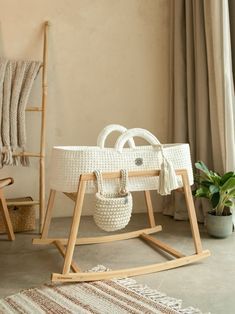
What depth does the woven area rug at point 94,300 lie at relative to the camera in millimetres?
1408

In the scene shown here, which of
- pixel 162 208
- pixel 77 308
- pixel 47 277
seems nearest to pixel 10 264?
pixel 47 277

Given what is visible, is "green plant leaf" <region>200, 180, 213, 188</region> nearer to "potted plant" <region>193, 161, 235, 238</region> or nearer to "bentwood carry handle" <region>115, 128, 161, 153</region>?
"potted plant" <region>193, 161, 235, 238</region>

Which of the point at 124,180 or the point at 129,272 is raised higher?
the point at 124,180

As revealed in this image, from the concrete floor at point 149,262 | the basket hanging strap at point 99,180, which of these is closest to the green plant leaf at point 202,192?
the concrete floor at point 149,262

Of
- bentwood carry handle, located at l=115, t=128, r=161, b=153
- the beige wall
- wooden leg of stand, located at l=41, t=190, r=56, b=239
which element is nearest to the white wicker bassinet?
bentwood carry handle, located at l=115, t=128, r=161, b=153

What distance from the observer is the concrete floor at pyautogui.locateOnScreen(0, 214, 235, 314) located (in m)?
1.55

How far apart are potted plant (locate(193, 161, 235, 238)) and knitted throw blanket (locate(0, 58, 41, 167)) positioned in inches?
42.8

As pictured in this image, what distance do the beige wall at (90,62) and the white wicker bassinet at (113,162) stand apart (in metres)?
0.89

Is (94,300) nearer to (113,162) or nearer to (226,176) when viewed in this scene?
(113,162)

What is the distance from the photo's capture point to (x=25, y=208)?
7.97ft

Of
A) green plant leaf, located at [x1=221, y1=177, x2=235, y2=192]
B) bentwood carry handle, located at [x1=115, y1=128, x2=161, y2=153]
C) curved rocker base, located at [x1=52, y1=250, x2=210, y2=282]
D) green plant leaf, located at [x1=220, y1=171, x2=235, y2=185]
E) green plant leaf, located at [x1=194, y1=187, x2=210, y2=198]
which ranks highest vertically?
bentwood carry handle, located at [x1=115, y1=128, x2=161, y2=153]

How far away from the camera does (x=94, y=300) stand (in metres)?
1.49

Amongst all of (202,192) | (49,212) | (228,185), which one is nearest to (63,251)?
(49,212)

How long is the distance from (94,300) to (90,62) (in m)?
1.68
